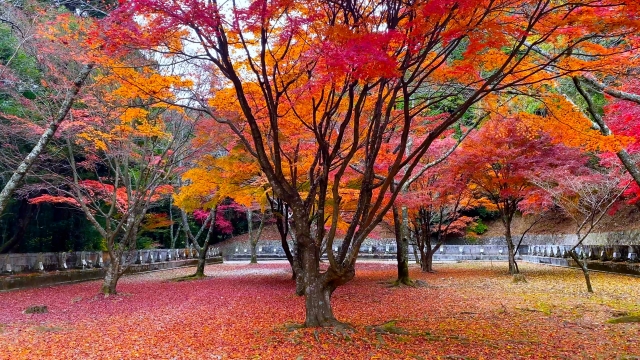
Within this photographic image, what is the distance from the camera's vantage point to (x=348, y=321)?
25.1 ft

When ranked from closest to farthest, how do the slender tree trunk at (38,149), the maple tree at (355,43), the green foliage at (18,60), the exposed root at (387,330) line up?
the maple tree at (355,43), the exposed root at (387,330), the slender tree trunk at (38,149), the green foliage at (18,60)

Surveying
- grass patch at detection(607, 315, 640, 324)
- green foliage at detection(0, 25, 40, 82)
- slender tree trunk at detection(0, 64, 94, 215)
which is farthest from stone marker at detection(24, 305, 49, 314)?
grass patch at detection(607, 315, 640, 324)

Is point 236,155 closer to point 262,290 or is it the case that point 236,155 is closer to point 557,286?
point 262,290

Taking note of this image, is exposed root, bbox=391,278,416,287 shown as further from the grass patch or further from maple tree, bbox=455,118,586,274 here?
the grass patch

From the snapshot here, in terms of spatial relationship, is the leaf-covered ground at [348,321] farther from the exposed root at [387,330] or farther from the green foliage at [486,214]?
the green foliage at [486,214]

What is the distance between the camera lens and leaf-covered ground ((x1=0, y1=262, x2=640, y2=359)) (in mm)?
5594

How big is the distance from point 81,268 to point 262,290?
850 cm

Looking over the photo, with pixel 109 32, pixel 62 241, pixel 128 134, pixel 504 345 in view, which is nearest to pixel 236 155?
pixel 128 134

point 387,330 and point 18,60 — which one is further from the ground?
point 18,60

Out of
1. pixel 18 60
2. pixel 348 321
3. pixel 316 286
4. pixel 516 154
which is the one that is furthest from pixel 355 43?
pixel 18 60

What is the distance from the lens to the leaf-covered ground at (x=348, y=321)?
18.4 feet

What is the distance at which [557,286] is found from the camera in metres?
12.5

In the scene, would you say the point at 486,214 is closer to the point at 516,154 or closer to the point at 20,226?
the point at 516,154

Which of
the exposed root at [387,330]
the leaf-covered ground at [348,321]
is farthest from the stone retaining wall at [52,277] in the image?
the exposed root at [387,330]
